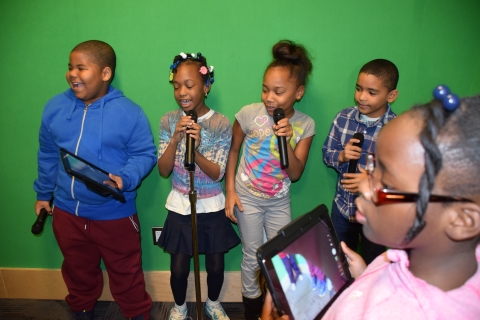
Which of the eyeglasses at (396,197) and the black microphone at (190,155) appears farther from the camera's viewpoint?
the black microphone at (190,155)

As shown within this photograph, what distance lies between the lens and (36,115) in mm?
2002

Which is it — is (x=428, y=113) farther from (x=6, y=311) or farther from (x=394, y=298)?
(x=6, y=311)

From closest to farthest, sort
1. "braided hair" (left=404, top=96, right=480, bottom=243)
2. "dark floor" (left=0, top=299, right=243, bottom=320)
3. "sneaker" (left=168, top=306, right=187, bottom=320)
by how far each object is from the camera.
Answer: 1. "braided hair" (left=404, top=96, right=480, bottom=243)
2. "sneaker" (left=168, top=306, right=187, bottom=320)
3. "dark floor" (left=0, top=299, right=243, bottom=320)

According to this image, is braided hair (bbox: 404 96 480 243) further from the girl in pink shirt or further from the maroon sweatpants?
the maroon sweatpants

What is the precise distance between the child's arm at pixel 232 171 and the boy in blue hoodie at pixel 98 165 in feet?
1.38

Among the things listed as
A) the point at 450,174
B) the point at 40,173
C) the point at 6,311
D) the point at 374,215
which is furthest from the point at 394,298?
the point at 6,311

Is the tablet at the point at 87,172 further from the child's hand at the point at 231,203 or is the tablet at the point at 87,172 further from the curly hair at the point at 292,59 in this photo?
the curly hair at the point at 292,59

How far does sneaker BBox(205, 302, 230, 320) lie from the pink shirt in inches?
54.1

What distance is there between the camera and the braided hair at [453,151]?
0.66 m

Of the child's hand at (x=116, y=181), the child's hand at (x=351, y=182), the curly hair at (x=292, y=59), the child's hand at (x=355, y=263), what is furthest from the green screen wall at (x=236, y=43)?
the child's hand at (x=355, y=263)

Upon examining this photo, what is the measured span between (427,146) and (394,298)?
14.5 inches

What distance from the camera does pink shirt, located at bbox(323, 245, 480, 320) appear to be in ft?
2.46

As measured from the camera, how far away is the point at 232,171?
193 centimetres

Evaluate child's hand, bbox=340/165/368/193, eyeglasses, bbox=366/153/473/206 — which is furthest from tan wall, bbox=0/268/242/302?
eyeglasses, bbox=366/153/473/206
